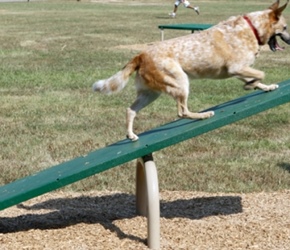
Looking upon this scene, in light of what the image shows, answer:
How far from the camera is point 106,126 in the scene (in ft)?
35.2

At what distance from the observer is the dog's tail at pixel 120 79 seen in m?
6.36

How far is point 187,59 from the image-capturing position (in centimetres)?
633

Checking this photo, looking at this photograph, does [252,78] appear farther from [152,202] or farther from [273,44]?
[152,202]

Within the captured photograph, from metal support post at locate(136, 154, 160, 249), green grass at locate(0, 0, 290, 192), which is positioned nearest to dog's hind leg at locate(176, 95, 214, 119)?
metal support post at locate(136, 154, 160, 249)

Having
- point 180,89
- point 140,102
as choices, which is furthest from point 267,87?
point 140,102

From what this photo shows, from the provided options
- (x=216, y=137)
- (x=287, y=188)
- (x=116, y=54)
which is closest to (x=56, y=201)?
(x=287, y=188)

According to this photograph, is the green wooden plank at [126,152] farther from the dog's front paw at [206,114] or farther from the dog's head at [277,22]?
the dog's head at [277,22]

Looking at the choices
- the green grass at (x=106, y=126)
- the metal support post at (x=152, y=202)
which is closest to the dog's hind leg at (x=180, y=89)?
the metal support post at (x=152, y=202)

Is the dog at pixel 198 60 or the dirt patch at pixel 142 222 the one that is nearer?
the dirt patch at pixel 142 222

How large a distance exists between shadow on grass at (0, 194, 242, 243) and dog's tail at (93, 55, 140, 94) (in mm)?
1059

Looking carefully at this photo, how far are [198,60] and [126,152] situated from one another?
104cm

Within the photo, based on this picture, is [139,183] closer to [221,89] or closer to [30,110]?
[30,110]

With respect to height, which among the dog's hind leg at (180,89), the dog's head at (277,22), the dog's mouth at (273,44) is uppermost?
the dog's head at (277,22)

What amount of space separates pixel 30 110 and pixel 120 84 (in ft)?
18.6
